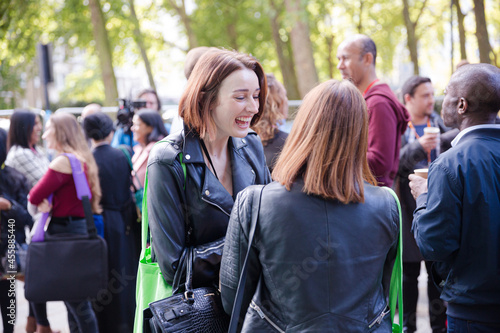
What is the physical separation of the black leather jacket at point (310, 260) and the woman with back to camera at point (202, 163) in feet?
1.23

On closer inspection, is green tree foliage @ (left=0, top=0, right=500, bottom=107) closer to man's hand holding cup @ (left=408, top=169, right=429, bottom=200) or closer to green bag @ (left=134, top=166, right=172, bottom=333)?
man's hand holding cup @ (left=408, top=169, right=429, bottom=200)

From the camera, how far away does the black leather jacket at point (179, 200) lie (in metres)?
2.38

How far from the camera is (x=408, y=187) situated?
463cm

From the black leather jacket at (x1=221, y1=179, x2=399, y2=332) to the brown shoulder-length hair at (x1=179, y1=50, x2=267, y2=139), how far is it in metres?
0.59

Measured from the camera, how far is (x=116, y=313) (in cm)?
508

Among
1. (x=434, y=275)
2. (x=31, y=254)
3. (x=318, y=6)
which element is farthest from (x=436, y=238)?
(x=318, y=6)

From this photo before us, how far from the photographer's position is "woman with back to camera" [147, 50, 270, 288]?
2387mm

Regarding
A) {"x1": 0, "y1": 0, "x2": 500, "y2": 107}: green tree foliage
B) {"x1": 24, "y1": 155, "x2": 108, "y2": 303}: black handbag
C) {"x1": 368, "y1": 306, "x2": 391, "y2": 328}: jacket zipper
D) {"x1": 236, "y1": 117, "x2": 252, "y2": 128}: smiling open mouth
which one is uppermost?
{"x1": 0, "y1": 0, "x2": 500, "y2": 107}: green tree foliage

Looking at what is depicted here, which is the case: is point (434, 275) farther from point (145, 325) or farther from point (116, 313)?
point (116, 313)

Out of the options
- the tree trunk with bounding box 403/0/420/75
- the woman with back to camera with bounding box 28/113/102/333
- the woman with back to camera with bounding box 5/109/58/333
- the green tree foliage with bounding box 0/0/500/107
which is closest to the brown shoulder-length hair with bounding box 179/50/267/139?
the woman with back to camera with bounding box 28/113/102/333

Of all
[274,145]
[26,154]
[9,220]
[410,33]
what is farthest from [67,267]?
[410,33]

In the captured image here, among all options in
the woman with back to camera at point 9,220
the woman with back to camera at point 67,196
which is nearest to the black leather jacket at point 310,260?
the woman with back to camera at point 67,196

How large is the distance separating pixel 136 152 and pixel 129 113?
0.68 m

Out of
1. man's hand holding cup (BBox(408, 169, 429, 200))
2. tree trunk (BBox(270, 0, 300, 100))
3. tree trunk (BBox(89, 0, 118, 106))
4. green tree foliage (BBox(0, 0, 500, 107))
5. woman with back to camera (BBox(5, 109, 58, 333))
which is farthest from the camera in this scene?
tree trunk (BBox(270, 0, 300, 100))
